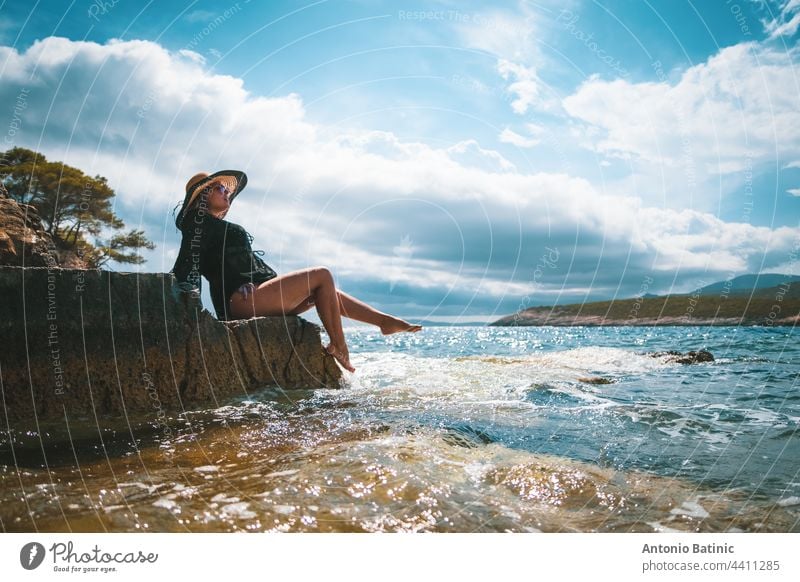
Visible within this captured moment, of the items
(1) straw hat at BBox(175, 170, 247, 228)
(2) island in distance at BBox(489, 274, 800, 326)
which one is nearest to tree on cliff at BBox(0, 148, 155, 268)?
(1) straw hat at BBox(175, 170, 247, 228)

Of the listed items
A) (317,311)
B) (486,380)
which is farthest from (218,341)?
(486,380)

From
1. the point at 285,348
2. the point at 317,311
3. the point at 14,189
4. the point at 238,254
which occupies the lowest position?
the point at 285,348

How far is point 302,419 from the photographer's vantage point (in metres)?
5.23

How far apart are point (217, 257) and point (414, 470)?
4550 mm

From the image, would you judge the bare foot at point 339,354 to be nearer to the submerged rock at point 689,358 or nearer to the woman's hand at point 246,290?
the woman's hand at point 246,290

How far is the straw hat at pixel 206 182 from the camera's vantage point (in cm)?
705

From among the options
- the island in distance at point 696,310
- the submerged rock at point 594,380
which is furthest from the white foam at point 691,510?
the island in distance at point 696,310

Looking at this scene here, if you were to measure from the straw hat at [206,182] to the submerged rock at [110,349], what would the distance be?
5.35 feet

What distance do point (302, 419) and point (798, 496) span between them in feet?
14.4

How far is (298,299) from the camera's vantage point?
7152mm

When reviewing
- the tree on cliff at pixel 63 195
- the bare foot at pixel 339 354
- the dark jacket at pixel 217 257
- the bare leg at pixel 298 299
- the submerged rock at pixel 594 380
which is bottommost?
the submerged rock at pixel 594 380

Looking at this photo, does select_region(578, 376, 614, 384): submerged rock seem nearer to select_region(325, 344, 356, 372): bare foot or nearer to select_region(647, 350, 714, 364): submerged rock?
select_region(325, 344, 356, 372): bare foot

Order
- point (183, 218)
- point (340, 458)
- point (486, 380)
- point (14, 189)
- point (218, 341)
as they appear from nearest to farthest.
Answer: point (340, 458), point (218, 341), point (183, 218), point (486, 380), point (14, 189)
